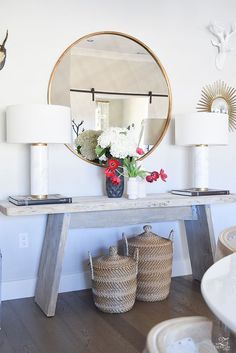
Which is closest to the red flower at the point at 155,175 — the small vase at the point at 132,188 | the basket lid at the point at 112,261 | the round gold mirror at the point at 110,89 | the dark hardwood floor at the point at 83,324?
the small vase at the point at 132,188

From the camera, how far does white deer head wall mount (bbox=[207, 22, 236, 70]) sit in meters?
3.73

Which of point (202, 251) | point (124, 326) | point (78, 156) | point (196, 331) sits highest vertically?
point (78, 156)

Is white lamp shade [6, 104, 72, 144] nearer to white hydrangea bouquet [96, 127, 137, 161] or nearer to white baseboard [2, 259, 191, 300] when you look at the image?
white hydrangea bouquet [96, 127, 137, 161]

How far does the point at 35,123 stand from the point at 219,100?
1781 mm

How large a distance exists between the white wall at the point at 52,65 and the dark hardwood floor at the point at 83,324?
12.6 inches

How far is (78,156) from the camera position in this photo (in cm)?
329

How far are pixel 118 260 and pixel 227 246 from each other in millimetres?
1643

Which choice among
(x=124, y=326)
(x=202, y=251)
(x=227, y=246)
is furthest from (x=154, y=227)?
(x=227, y=246)

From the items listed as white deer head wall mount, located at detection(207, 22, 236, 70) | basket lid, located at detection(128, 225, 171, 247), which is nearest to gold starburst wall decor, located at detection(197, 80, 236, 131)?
white deer head wall mount, located at detection(207, 22, 236, 70)

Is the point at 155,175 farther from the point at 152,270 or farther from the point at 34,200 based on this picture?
the point at 34,200

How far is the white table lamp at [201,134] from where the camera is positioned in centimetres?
331

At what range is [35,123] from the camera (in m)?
2.77

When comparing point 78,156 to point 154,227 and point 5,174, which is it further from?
point 154,227

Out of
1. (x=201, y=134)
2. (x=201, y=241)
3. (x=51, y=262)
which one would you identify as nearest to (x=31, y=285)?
(x=51, y=262)
